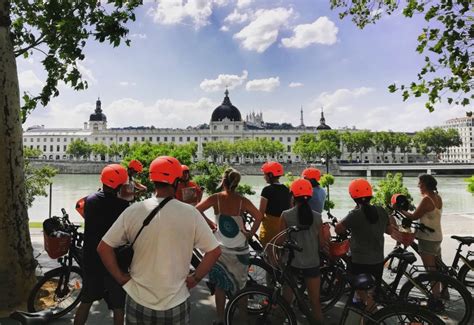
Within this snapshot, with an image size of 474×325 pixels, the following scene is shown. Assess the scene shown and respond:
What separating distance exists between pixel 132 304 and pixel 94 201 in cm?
129

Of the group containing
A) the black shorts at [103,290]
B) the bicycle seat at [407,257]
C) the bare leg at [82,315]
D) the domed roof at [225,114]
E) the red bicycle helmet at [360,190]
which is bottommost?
the bare leg at [82,315]

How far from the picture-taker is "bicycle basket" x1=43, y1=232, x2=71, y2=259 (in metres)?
4.12

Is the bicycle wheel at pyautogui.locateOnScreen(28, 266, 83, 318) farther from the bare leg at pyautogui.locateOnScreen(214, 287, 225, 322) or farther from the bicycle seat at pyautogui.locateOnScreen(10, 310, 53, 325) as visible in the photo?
the bare leg at pyautogui.locateOnScreen(214, 287, 225, 322)

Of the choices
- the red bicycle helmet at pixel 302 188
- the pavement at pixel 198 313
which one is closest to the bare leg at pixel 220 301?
the pavement at pixel 198 313

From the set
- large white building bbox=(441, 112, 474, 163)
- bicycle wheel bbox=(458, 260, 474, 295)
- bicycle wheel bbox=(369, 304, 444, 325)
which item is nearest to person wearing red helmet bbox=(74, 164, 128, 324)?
bicycle wheel bbox=(369, 304, 444, 325)

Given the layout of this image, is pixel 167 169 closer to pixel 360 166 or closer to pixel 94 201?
pixel 94 201

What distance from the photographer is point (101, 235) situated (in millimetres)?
3537

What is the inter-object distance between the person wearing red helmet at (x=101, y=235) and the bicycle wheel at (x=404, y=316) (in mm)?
2149

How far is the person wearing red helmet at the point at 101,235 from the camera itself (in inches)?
137

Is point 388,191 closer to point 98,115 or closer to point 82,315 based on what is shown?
point 82,315

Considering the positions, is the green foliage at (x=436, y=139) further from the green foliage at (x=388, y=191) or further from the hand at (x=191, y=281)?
the hand at (x=191, y=281)

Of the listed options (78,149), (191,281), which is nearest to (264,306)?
(191,281)

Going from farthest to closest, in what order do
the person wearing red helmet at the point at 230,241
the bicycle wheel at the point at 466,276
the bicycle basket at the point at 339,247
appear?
the bicycle wheel at the point at 466,276, the bicycle basket at the point at 339,247, the person wearing red helmet at the point at 230,241

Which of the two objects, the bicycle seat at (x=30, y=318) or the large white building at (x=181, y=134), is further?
the large white building at (x=181, y=134)
